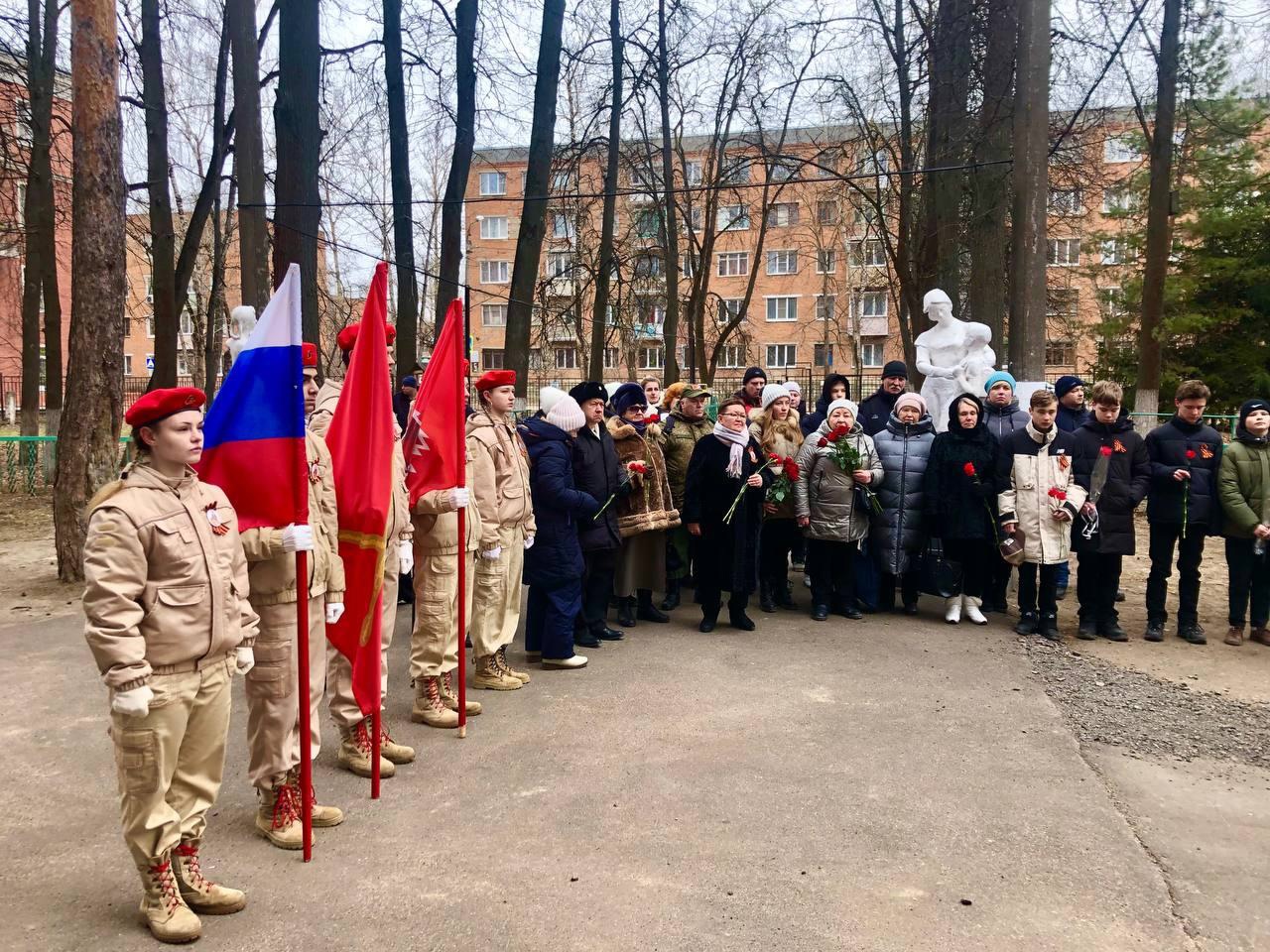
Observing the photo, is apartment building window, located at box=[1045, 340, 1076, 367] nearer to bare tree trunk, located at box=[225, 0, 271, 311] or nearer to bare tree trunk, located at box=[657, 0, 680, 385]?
bare tree trunk, located at box=[657, 0, 680, 385]

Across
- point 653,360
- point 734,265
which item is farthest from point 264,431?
point 734,265

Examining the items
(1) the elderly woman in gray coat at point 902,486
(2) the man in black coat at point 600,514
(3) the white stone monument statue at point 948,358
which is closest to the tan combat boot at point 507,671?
(2) the man in black coat at point 600,514

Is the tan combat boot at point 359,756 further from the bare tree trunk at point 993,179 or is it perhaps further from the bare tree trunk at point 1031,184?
the bare tree trunk at point 993,179

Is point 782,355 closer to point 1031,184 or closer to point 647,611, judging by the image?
point 1031,184

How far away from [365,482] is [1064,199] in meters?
20.3

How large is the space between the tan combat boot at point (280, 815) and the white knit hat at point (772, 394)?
17.8ft

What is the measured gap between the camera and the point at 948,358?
10156 millimetres

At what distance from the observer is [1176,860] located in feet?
11.9

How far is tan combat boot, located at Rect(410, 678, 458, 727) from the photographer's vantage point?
5.11 meters

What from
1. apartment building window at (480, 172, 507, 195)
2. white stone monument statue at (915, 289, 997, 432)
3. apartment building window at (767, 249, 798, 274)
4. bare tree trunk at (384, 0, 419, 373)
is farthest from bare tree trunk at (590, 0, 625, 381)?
apartment building window at (480, 172, 507, 195)

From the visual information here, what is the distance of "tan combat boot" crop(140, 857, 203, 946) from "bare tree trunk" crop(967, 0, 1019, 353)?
37.9 ft

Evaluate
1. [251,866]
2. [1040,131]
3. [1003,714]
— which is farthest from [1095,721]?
[1040,131]

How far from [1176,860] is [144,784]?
3.76 meters

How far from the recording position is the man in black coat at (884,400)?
28.8 ft
